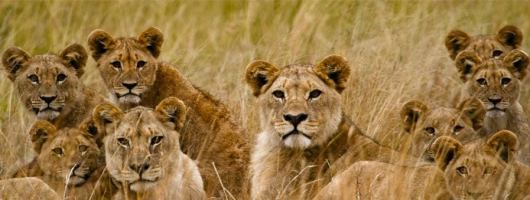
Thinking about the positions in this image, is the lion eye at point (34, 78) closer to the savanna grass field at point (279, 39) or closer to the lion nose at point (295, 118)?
the savanna grass field at point (279, 39)

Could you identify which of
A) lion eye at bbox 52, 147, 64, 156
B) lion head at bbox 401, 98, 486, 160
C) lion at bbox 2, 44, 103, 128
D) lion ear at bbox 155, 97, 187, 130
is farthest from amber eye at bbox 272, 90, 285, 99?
lion at bbox 2, 44, 103, 128

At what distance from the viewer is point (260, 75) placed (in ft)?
36.0

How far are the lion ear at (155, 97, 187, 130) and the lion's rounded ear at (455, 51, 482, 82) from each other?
2978mm

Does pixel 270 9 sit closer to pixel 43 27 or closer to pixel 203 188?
pixel 43 27

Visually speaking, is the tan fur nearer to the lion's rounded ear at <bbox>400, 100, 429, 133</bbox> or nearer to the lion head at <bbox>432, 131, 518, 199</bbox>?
the lion head at <bbox>432, 131, 518, 199</bbox>

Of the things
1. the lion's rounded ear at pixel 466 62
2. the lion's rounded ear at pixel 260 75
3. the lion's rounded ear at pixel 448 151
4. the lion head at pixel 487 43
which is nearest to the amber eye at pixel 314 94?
the lion's rounded ear at pixel 260 75

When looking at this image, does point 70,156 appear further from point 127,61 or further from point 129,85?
point 127,61

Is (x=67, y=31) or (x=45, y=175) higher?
(x=67, y=31)

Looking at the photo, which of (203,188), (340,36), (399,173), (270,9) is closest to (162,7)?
(270,9)

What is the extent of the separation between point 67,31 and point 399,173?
7.19 m

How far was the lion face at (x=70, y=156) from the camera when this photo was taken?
33.6 ft

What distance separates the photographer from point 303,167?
1053 cm

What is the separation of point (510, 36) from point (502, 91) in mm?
1561

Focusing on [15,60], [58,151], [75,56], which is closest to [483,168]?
[58,151]
